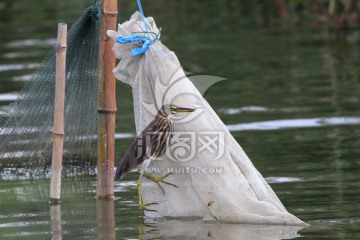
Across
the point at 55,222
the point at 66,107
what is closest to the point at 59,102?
the point at 66,107

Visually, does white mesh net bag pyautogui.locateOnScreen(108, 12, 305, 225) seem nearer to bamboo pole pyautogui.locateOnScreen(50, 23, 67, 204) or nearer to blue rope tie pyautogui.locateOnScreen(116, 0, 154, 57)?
blue rope tie pyautogui.locateOnScreen(116, 0, 154, 57)

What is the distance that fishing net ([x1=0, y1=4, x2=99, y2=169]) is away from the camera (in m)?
7.24

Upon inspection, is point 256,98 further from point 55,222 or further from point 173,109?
point 173,109

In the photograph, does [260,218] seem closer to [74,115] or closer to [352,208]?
[352,208]

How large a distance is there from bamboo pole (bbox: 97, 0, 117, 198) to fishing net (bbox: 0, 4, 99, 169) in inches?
13.8

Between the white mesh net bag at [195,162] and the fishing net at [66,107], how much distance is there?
682 mm

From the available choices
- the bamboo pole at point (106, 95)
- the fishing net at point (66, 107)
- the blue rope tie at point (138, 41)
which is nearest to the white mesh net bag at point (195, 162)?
the blue rope tie at point (138, 41)

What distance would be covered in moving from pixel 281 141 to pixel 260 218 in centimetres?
346

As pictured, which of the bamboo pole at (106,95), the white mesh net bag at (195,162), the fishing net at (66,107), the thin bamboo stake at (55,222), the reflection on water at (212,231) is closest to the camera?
the reflection on water at (212,231)

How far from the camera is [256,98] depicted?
467 inches

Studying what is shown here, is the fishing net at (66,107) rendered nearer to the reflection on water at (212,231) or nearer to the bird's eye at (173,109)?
the bird's eye at (173,109)

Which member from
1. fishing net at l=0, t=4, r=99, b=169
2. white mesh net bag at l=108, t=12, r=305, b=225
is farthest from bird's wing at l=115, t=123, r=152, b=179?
fishing net at l=0, t=4, r=99, b=169

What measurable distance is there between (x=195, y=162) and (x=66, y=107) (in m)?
1.53

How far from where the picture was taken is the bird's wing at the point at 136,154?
639 centimetres
